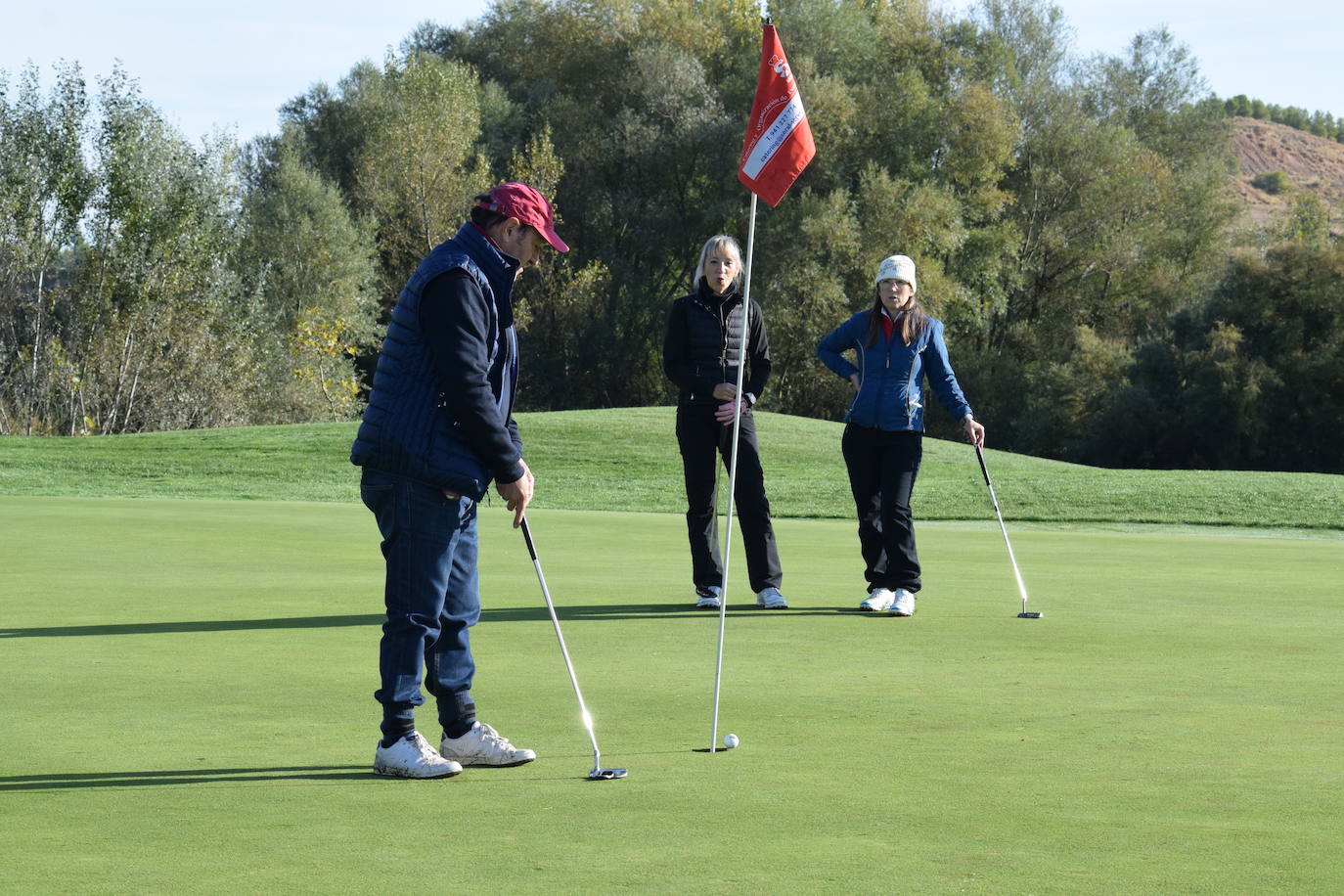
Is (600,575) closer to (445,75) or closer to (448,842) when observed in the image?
(448,842)

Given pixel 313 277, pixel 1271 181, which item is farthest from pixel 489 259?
pixel 1271 181

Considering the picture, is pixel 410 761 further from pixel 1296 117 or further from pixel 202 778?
pixel 1296 117

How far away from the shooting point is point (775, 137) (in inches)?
257

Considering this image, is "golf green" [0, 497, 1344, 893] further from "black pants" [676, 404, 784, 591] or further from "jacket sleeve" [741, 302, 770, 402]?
"jacket sleeve" [741, 302, 770, 402]

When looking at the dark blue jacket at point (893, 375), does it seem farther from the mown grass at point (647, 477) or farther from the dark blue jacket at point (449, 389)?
the mown grass at point (647, 477)

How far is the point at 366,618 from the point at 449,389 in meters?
3.75

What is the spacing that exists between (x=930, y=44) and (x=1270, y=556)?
41.2 m

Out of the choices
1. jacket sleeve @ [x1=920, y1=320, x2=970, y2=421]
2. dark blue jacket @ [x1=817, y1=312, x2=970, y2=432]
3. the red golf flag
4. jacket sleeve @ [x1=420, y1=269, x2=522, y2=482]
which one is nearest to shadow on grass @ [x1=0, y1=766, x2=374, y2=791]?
jacket sleeve @ [x1=420, y1=269, x2=522, y2=482]

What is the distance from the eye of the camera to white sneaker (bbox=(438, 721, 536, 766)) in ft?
15.9

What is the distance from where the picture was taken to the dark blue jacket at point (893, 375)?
9000mm

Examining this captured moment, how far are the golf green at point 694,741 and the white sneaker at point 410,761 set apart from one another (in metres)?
0.08

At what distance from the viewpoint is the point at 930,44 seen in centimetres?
5109

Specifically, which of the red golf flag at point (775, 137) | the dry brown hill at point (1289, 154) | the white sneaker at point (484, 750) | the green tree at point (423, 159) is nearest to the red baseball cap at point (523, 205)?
the white sneaker at point (484, 750)

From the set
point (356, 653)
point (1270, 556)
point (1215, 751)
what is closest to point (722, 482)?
point (1270, 556)
